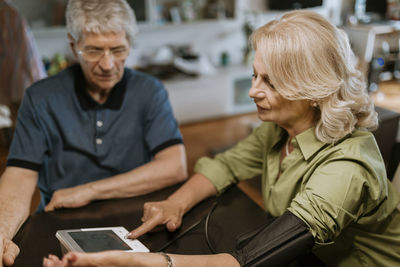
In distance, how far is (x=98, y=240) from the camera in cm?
87

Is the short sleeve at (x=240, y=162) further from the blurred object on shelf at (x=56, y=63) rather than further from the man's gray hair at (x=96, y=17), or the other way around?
the blurred object on shelf at (x=56, y=63)

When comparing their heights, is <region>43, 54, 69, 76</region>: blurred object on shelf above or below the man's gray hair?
below

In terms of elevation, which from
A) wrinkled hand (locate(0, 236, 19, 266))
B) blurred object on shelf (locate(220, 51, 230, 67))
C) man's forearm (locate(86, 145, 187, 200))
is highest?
wrinkled hand (locate(0, 236, 19, 266))

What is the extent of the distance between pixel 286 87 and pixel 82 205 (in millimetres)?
727

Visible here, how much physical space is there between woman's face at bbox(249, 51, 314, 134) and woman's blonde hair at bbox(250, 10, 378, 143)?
3 cm

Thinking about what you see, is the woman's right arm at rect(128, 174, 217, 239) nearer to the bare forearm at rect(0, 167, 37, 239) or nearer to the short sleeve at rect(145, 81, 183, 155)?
the short sleeve at rect(145, 81, 183, 155)

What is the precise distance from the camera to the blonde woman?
869 mm

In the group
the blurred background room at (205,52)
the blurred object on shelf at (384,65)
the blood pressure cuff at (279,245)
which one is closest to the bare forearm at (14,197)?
the blood pressure cuff at (279,245)

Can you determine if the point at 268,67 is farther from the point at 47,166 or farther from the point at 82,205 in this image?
the point at 47,166

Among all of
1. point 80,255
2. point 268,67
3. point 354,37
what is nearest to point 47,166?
point 80,255

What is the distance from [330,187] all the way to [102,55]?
0.91 meters

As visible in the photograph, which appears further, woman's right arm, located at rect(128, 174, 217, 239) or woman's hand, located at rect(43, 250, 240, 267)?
woman's right arm, located at rect(128, 174, 217, 239)

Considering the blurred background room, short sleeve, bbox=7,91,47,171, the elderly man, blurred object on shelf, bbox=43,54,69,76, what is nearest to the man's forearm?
the elderly man

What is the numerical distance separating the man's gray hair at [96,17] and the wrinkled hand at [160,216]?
2.13ft
